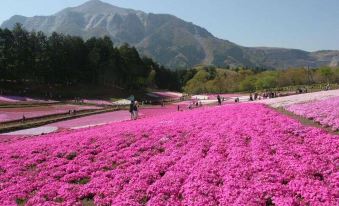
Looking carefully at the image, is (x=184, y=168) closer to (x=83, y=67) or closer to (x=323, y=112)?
(x=323, y=112)

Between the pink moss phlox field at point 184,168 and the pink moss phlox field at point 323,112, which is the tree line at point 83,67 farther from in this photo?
the pink moss phlox field at point 323,112

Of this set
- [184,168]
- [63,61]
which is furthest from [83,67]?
[184,168]

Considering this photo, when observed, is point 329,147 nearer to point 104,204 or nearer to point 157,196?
point 157,196

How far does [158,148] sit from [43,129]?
2743 centimetres

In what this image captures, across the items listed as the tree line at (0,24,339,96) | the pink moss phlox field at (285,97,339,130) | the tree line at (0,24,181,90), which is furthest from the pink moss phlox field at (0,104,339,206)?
the tree line at (0,24,181,90)

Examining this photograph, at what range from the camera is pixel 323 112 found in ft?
104

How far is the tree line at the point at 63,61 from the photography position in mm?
117525

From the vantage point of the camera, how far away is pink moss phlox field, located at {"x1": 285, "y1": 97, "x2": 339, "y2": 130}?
2810cm

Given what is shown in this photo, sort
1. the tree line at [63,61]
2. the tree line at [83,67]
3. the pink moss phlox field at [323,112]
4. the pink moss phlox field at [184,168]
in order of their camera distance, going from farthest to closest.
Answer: the tree line at [83,67]
the tree line at [63,61]
the pink moss phlox field at [323,112]
the pink moss phlox field at [184,168]

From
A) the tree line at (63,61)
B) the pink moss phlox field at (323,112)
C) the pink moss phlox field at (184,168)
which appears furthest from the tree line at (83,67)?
the pink moss phlox field at (323,112)

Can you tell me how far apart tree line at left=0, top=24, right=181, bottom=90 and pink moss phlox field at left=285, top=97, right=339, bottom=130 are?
3687 inches

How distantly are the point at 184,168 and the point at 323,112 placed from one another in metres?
16.8

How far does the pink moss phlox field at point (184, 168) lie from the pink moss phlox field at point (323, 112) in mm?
2417

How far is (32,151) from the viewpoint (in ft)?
91.1
